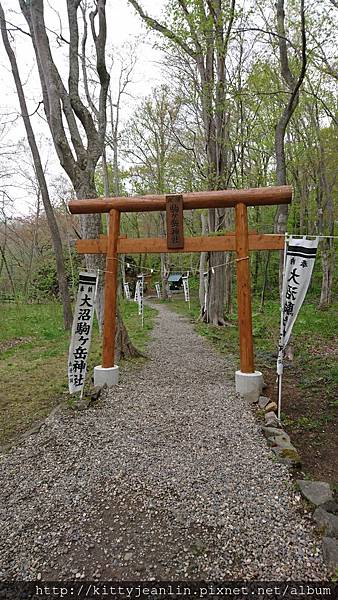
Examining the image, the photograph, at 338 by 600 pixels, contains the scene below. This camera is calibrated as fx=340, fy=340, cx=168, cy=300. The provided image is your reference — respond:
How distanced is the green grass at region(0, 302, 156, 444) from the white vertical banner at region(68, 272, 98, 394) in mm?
544

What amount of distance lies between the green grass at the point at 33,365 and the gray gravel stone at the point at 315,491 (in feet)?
9.77

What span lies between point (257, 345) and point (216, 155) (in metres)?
5.63

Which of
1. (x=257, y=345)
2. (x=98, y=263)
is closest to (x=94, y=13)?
(x=98, y=263)

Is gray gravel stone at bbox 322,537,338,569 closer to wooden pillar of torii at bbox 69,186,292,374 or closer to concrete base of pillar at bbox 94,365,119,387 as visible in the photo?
wooden pillar of torii at bbox 69,186,292,374

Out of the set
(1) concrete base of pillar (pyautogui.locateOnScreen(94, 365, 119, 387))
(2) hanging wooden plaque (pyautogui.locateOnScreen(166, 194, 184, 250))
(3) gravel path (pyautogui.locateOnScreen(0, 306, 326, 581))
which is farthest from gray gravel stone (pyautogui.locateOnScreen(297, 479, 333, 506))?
(2) hanging wooden plaque (pyautogui.locateOnScreen(166, 194, 184, 250))

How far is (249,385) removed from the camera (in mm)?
4539

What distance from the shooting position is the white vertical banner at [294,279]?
12.0ft

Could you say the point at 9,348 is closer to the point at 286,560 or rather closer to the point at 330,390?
the point at 330,390

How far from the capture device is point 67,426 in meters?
3.73

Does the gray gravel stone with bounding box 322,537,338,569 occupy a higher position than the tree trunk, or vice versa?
the tree trunk

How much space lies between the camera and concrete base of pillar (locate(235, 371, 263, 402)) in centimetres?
448

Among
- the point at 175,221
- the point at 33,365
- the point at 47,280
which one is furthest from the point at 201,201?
the point at 47,280

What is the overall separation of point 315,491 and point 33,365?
5.55m

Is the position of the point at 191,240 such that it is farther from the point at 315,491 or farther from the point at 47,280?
the point at 47,280
